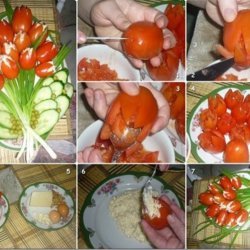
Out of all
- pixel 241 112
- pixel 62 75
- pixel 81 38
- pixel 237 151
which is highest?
pixel 81 38

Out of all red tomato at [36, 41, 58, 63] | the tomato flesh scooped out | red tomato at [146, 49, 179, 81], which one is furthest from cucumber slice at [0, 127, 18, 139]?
the tomato flesh scooped out

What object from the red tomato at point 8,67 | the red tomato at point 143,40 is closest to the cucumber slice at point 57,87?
the red tomato at point 8,67

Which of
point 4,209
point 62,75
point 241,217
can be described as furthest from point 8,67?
point 241,217

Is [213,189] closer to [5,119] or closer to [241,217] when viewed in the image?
[241,217]

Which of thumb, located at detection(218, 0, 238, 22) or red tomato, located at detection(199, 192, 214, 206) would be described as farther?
red tomato, located at detection(199, 192, 214, 206)

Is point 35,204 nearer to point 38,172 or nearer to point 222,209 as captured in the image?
point 38,172

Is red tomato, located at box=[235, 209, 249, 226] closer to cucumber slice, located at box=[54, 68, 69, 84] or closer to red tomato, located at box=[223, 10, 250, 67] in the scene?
red tomato, located at box=[223, 10, 250, 67]

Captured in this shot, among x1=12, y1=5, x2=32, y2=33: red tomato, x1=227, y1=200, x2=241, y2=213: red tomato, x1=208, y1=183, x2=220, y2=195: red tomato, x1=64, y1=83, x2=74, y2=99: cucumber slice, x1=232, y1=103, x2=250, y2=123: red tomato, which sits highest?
x1=12, y1=5, x2=32, y2=33: red tomato

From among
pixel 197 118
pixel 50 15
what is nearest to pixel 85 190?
pixel 197 118
